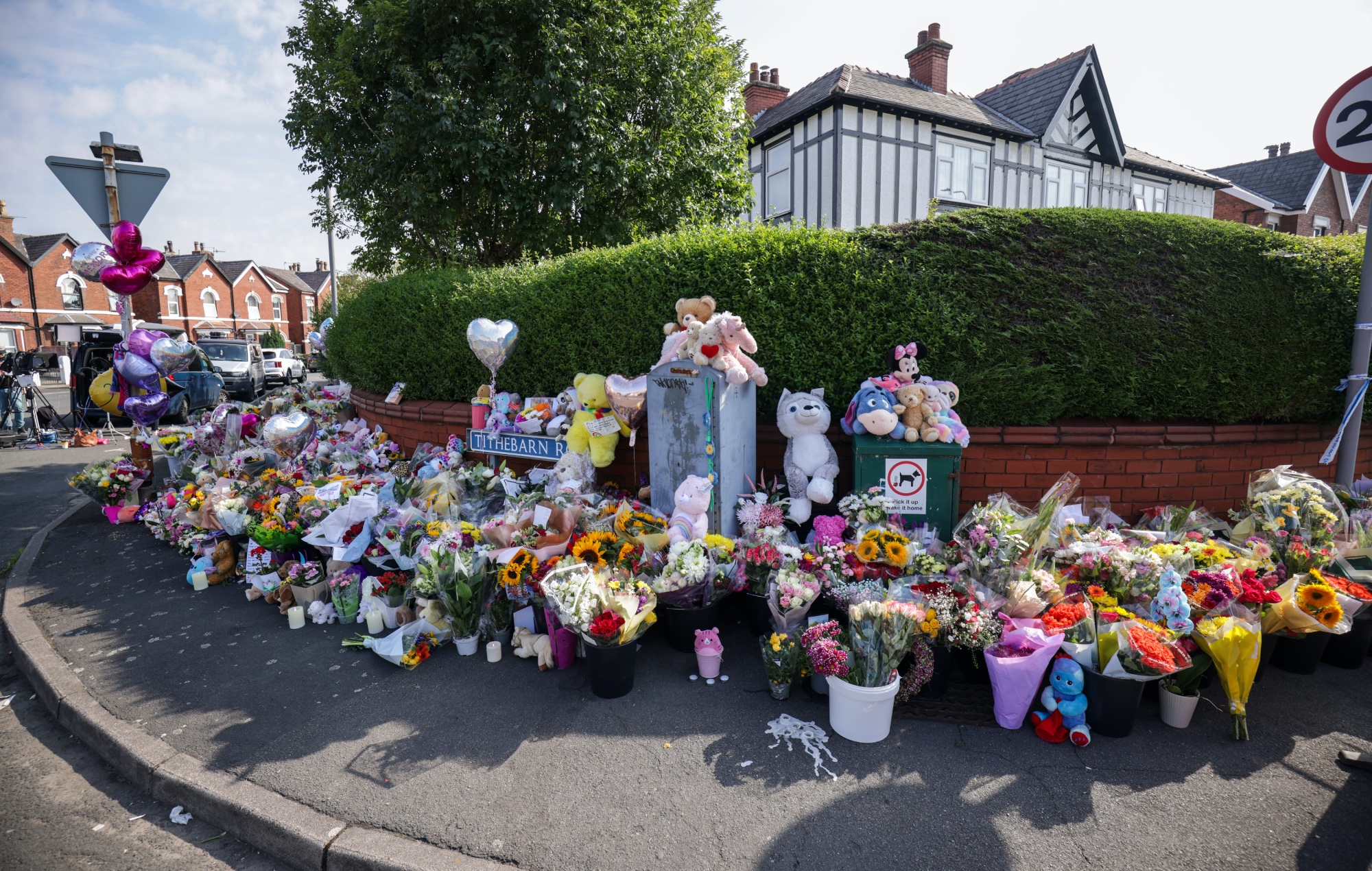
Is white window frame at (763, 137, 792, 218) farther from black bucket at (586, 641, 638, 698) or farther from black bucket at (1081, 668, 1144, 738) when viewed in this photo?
black bucket at (1081, 668, 1144, 738)

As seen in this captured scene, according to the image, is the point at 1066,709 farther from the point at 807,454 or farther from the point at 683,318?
the point at 683,318

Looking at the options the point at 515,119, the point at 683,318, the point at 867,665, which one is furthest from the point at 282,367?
the point at 867,665

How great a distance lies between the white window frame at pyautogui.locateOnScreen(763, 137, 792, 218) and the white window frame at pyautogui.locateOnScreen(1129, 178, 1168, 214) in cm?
1015

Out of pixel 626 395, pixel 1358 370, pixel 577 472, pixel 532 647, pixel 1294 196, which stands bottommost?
pixel 532 647

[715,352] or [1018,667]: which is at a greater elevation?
[715,352]

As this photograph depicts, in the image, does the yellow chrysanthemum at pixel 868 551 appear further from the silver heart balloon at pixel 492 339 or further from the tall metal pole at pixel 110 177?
the tall metal pole at pixel 110 177

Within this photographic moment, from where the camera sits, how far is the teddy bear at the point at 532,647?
363 cm

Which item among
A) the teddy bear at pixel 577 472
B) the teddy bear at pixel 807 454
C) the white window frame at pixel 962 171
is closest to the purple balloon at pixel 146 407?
the teddy bear at pixel 577 472

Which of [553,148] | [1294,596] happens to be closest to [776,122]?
[553,148]

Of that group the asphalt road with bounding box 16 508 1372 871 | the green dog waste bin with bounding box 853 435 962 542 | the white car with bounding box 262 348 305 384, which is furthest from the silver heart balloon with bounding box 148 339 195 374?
the white car with bounding box 262 348 305 384

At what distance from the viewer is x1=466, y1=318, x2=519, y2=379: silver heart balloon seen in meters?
5.40

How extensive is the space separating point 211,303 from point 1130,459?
5033 cm

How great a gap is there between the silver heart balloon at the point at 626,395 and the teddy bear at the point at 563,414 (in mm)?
591

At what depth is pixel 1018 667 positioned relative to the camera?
293cm
